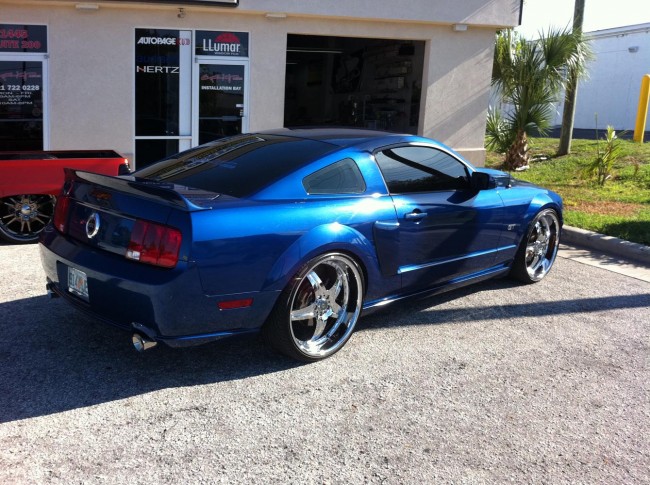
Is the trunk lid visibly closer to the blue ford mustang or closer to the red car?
the blue ford mustang

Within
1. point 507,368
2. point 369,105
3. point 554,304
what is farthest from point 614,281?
point 369,105

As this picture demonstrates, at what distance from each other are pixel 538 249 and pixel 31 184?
5309 millimetres

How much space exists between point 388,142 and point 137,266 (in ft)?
7.10

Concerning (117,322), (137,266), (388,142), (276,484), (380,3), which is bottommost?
(276,484)

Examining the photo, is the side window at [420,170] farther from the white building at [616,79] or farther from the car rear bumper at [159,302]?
the white building at [616,79]

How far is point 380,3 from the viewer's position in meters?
11.5

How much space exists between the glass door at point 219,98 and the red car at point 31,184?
399 centimetres

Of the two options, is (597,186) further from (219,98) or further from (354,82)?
(219,98)

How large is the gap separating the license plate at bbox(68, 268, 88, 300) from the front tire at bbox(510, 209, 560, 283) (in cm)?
382

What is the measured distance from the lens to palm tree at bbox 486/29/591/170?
12.7m

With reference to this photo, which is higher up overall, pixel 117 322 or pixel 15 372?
pixel 117 322

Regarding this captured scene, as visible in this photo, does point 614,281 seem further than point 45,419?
Yes

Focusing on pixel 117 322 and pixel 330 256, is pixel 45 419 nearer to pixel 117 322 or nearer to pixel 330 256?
pixel 117 322

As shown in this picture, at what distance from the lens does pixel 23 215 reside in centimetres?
731
